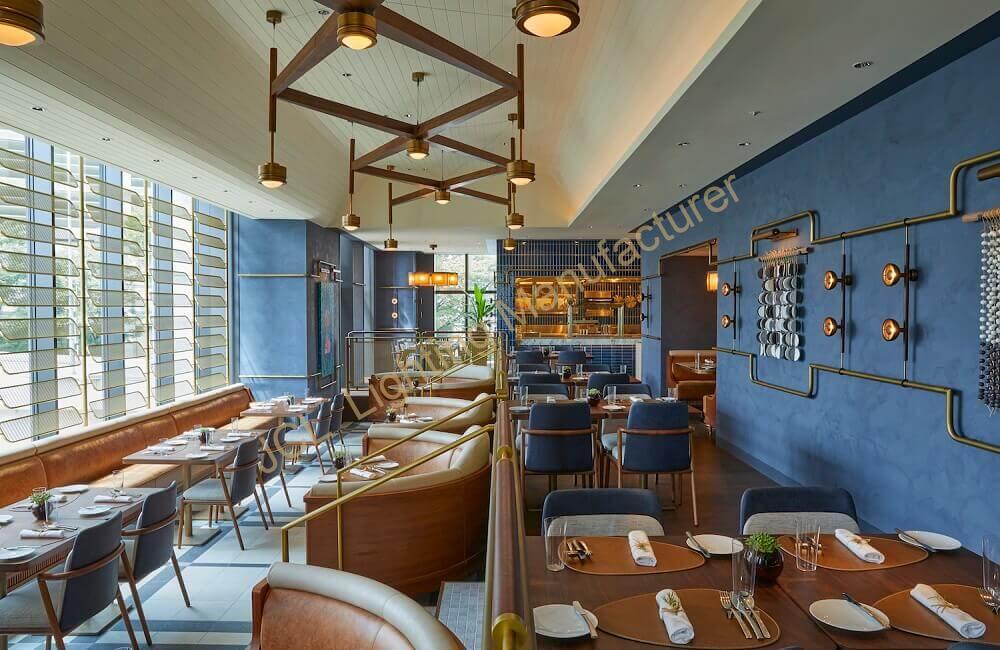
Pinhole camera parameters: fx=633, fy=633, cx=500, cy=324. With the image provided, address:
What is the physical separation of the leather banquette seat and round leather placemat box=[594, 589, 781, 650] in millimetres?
4889

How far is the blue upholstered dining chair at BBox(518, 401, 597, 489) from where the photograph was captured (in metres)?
4.77

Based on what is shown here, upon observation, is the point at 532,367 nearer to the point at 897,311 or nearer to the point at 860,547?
the point at 897,311

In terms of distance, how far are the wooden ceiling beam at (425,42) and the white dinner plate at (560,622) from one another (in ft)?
8.46

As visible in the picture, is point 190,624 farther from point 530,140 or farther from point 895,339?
point 530,140

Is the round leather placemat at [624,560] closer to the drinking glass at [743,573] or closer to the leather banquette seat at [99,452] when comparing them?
the drinking glass at [743,573]

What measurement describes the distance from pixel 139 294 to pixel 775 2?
7067 mm

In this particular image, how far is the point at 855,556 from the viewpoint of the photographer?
2.24 m

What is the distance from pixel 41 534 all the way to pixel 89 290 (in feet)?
11.4

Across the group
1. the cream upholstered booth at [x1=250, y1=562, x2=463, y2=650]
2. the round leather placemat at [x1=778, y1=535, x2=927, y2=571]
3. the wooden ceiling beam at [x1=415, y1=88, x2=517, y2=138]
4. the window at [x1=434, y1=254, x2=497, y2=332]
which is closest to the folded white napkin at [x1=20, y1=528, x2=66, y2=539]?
the cream upholstered booth at [x1=250, y1=562, x2=463, y2=650]

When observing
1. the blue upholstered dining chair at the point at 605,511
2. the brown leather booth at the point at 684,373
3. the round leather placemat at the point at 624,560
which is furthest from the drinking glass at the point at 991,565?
the brown leather booth at the point at 684,373

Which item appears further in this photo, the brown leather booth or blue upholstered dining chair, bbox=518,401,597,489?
the brown leather booth

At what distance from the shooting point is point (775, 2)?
284 cm

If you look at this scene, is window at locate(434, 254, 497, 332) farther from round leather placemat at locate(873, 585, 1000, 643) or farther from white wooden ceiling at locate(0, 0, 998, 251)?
round leather placemat at locate(873, 585, 1000, 643)


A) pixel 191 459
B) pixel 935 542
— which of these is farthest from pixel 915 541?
pixel 191 459
